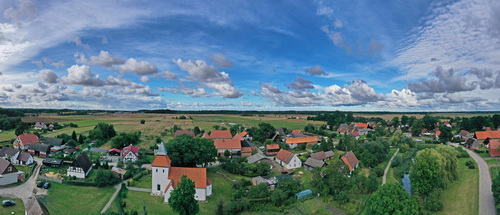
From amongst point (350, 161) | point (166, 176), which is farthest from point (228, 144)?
point (350, 161)

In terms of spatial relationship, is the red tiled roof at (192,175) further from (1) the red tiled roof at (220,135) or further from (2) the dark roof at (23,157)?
(1) the red tiled roof at (220,135)

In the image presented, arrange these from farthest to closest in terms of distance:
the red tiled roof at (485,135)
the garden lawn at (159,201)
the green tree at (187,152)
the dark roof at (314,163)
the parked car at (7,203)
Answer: the red tiled roof at (485,135) → the dark roof at (314,163) → the green tree at (187,152) → the garden lawn at (159,201) → the parked car at (7,203)

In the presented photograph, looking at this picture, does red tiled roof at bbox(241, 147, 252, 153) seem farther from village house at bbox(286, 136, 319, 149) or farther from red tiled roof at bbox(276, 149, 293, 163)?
village house at bbox(286, 136, 319, 149)

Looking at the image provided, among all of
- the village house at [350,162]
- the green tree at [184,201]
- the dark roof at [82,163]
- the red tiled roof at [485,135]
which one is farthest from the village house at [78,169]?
the red tiled roof at [485,135]

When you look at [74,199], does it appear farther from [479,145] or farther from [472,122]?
[472,122]

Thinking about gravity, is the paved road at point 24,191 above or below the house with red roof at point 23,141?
below

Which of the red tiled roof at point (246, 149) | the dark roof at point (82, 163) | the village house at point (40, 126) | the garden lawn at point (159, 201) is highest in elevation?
the village house at point (40, 126)

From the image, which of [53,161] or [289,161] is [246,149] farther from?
[53,161]
